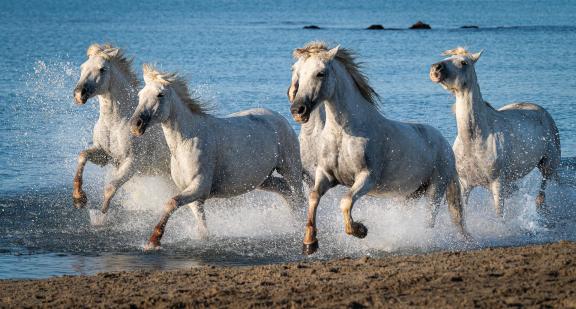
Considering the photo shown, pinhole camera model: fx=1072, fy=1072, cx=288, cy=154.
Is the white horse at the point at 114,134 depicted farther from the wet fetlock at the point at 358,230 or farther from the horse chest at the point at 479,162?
the horse chest at the point at 479,162

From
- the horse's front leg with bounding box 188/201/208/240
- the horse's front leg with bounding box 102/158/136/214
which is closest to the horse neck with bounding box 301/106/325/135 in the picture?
the horse's front leg with bounding box 188/201/208/240

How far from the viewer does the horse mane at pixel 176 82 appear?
10008 mm

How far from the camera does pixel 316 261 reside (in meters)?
8.95

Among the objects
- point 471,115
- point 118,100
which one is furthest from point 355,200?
point 118,100

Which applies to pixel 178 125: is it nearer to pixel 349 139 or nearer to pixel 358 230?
pixel 349 139

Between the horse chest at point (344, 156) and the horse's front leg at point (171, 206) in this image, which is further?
the horse's front leg at point (171, 206)

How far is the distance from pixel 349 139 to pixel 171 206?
177cm

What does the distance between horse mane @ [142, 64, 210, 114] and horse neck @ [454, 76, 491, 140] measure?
2.75 meters

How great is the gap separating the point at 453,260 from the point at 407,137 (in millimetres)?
1664

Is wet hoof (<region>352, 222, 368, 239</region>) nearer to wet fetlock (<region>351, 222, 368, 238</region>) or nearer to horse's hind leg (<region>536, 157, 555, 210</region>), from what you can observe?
wet fetlock (<region>351, 222, 368, 238</region>)

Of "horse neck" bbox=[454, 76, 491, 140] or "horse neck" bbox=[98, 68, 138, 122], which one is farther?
"horse neck" bbox=[98, 68, 138, 122]

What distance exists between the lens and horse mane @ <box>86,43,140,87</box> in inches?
450

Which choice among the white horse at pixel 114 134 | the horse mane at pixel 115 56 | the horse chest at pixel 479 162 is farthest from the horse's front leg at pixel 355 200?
the horse mane at pixel 115 56

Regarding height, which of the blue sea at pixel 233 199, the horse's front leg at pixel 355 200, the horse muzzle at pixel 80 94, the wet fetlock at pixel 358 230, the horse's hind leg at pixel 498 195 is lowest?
the blue sea at pixel 233 199
